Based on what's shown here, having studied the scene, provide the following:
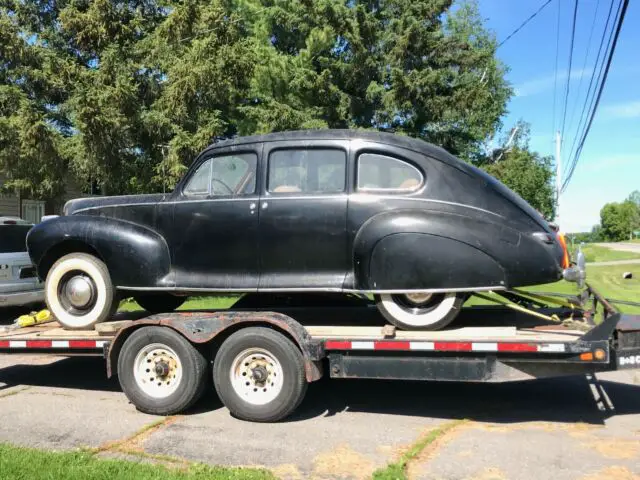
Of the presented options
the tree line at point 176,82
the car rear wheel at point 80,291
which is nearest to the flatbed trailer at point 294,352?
the car rear wheel at point 80,291

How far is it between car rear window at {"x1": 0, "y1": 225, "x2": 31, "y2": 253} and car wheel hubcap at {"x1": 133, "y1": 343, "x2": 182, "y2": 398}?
14.5 feet

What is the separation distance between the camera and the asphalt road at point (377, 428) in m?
4.22

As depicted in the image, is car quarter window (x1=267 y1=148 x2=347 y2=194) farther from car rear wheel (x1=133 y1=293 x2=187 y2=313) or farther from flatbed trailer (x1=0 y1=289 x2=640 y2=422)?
car rear wheel (x1=133 y1=293 x2=187 y2=313)

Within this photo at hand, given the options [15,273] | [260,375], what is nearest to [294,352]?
[260,375]

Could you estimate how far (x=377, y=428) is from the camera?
5.06m

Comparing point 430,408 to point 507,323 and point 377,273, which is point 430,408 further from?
point 377,273

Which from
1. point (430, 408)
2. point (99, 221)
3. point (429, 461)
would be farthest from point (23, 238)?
point (429, 461)

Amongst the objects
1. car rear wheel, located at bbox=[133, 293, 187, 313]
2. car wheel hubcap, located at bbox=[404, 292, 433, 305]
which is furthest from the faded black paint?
car rear wheel, located at bbox=[133, 293, 187, 313]

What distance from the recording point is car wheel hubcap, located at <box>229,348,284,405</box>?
5.12 m

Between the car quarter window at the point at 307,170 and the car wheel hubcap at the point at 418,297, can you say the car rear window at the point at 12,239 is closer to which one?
the car quarter window at the point at 307,170

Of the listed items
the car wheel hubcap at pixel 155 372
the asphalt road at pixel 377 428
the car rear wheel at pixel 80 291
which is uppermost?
the car rear wheel at pixel 80 291

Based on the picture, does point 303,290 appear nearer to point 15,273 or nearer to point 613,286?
point 15,273

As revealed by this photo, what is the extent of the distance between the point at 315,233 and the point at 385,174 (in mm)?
825

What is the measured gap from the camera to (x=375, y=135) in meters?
5.43
